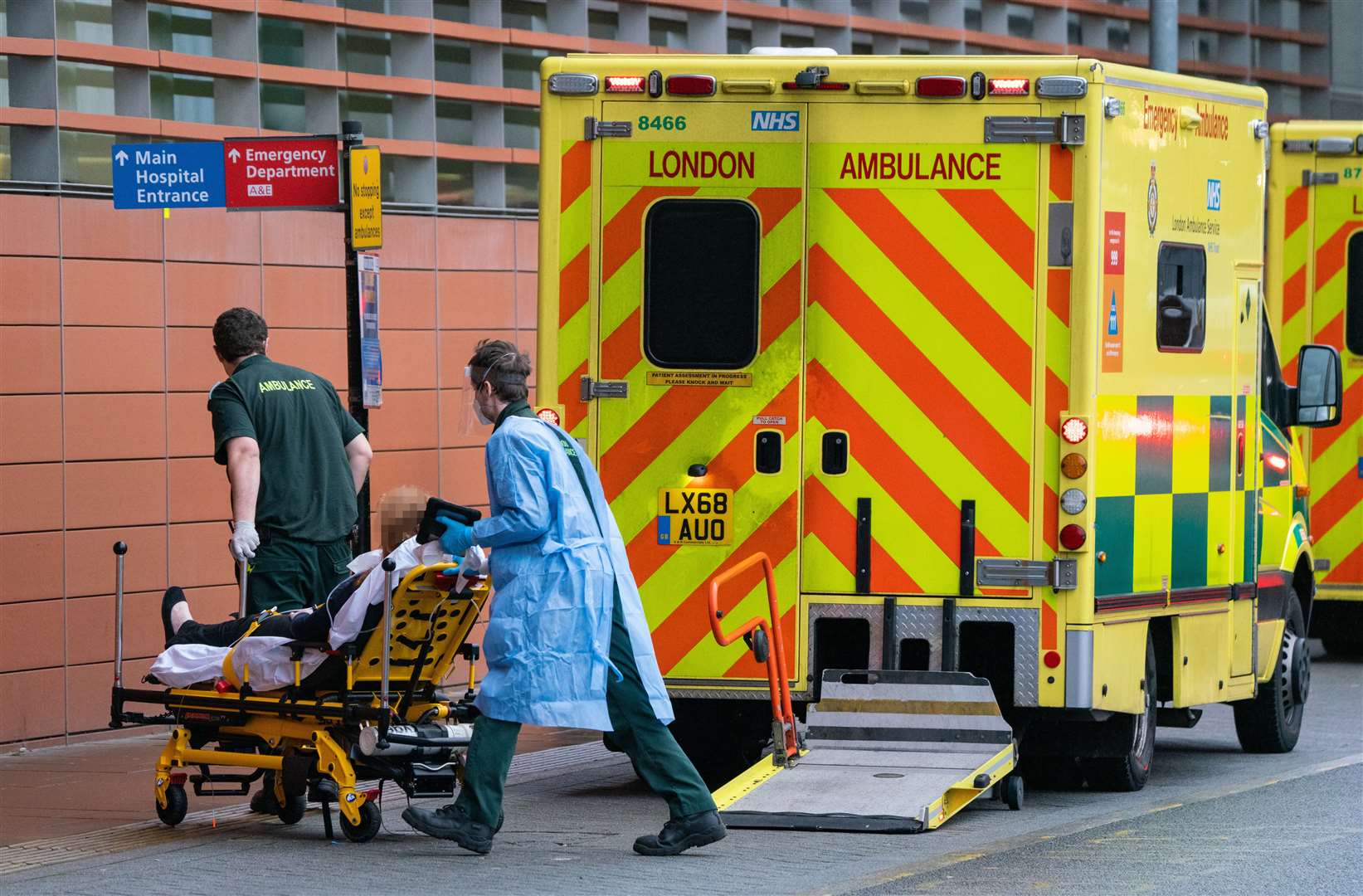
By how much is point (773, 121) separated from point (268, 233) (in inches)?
147

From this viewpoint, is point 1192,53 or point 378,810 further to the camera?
point 1192,53

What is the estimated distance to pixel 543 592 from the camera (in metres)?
8.12

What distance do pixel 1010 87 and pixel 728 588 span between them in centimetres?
226

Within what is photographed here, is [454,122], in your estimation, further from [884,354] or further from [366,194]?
[884,354]

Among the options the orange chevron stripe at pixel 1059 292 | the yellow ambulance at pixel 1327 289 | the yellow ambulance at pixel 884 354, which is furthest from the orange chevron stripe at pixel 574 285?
the yellow ambulance at pixel 1327 289

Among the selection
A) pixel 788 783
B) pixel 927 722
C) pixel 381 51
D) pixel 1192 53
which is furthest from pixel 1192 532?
pixel 1192 53

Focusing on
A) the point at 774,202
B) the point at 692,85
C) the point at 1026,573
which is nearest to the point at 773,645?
the point at 1026,573

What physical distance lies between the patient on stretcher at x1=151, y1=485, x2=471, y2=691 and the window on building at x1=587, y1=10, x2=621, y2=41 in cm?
657

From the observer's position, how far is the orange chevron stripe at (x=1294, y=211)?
15281 millimetres

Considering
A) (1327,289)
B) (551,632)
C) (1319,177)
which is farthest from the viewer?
(1327,289)

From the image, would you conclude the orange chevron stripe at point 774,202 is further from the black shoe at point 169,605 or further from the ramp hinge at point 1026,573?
the black shoe at point 169,605

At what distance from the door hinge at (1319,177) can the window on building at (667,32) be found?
4.02 m

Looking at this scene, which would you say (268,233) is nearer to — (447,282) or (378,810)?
(447,282)

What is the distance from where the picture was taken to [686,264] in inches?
384
